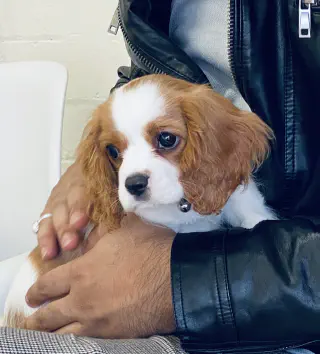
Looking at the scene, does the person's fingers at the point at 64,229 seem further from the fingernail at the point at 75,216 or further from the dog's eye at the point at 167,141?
the dog's eye at the point at 167,141

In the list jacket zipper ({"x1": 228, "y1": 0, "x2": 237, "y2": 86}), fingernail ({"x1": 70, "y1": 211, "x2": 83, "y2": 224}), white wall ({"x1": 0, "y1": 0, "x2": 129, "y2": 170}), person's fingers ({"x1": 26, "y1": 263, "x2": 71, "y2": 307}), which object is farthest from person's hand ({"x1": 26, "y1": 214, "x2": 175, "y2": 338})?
white wall ({"x1": 0, "y1": 0, "x2": 129, "y2": 170})

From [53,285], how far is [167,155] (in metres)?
0.24

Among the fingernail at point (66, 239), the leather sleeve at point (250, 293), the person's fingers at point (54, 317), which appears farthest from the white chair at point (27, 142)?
the leather sleeve at point (250, 293)

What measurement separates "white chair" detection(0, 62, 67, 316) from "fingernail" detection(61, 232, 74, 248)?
400 mm

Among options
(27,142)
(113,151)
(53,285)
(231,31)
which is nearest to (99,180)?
(113,151)

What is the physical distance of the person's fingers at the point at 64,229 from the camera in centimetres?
89

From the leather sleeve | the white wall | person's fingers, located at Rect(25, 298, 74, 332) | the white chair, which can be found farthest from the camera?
the white wall

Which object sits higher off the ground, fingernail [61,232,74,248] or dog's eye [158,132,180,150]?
dog's eye [158,132,180,150]

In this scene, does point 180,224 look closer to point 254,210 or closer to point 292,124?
point 254,210

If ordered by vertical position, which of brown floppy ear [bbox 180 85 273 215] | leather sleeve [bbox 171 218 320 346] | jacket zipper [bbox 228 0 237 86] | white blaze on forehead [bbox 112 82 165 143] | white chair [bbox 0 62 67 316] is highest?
jacket zipper [bbox 228 0 237 86]

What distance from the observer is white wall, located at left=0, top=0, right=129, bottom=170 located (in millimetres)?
1644

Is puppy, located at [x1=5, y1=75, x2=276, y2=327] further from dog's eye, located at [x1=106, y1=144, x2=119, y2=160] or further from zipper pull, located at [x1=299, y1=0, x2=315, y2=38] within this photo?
zipper pull, located at [x1=299, y1=0, x2=315, y2=38]

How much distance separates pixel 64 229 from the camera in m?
0.92

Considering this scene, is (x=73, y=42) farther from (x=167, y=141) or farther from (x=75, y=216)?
(x=167, y=141)
